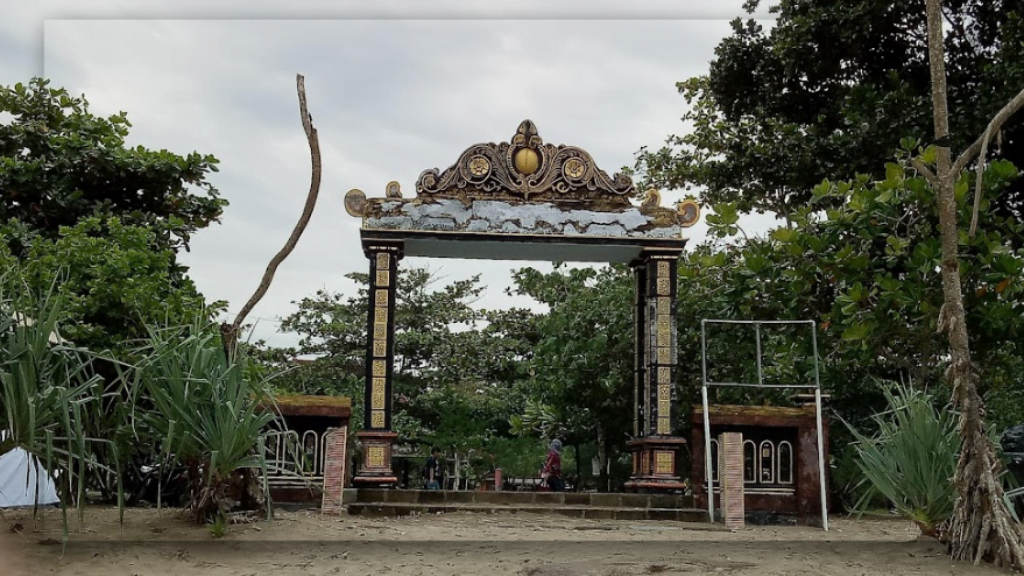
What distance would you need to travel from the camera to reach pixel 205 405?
5957 millimetres

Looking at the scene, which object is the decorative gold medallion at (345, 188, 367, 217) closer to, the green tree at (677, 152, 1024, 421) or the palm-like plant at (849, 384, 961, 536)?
the green tree at (677, 152, 1024, 421)

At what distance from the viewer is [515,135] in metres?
→ 11.3

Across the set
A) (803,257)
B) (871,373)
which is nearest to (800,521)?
(803,257)

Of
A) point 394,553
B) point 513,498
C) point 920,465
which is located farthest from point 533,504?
point 920,465

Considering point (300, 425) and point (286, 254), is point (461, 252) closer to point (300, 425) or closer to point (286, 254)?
point (300, 425)

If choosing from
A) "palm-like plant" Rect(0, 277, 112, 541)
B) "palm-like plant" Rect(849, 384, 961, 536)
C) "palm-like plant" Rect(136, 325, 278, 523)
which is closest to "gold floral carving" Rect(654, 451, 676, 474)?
"palm-like plant" Rect(849, 384, 961, 536)

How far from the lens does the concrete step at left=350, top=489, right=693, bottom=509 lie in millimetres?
9961

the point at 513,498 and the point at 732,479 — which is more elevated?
the point at 732,479

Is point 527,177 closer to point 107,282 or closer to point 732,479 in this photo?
point 732,479

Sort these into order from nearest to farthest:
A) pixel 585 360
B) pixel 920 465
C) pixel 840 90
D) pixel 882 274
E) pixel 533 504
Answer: pixel 920 465
pixel 882 274
pixel 533 504
pixel 840 90
pixel 585 360

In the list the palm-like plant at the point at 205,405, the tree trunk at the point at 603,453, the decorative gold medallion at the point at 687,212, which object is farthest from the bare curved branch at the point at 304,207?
the tree trunk at the point at 603,453

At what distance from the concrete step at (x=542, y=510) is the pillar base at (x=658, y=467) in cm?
91

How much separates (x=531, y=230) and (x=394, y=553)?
5542 mm

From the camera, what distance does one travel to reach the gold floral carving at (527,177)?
36.4 feet
